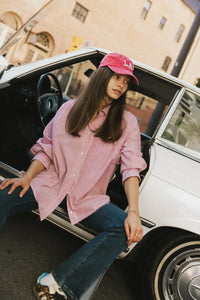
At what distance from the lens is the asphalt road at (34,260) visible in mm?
1933

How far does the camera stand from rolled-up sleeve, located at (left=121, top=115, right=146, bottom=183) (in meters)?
1.84

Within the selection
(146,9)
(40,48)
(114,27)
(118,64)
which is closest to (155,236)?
(118,64)

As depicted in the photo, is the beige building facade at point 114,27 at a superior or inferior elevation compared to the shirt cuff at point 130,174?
superior

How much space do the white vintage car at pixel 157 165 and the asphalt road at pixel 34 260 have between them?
29cm

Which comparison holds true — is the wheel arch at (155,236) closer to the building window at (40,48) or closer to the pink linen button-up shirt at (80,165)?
the pink linen button-up shirt at (80,165)

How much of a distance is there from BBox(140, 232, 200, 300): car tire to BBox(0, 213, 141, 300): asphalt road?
0.65 feet

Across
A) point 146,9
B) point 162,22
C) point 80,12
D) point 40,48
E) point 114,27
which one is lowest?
point 40,48

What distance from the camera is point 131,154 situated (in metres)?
1.88

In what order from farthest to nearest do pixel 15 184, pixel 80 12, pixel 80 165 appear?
1. pixel 80 12
2. pixel 80 165
3. pixel 15 184

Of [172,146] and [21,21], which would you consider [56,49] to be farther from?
[172,146]

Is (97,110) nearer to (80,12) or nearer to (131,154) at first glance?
(131,154)

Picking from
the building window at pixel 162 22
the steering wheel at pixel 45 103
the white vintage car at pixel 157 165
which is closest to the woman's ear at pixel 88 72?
the white vintage car at pixel 157 165

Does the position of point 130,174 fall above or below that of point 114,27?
below

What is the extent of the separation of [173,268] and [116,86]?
1297mm
